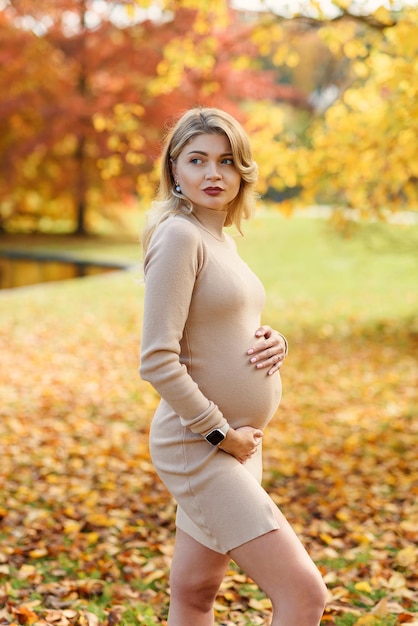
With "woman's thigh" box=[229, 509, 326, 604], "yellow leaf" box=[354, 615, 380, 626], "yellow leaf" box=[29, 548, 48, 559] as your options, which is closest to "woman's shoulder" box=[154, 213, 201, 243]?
"woman's thigh" box=[229, 509, 326, 604]

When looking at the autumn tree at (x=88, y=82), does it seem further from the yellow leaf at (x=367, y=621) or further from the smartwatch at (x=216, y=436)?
the smartwatch at (x=216, y=436)

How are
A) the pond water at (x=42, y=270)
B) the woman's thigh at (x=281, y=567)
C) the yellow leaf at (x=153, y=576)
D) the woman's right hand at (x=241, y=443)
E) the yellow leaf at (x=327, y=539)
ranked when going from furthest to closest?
the pond water at (x=42, y=270), the yellow leaf at (x=327, y=539), the yellow leaf at (x=153, y=576), the woman's right hand at (x=241, y=443), the woman's thigh at (x=281, y=567)

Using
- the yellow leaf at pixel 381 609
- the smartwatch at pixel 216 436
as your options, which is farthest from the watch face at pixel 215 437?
the yellow leaf at pixel 381 609

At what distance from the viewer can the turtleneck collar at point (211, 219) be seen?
2281 mm

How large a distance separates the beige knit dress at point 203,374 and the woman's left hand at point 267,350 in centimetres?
2

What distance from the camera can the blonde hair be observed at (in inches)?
88.2

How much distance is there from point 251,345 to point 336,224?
6.87 metres

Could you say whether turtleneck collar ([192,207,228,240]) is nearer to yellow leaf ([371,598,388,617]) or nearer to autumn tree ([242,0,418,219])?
yellow leaf ([371,598,388,617])

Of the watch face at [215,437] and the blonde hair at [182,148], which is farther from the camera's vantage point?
the blonde hair at [182,148]

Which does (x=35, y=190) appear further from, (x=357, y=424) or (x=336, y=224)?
(x=357, y=424)

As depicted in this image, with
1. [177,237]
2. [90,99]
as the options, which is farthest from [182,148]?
[90,99]

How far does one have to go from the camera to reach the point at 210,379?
2.18 metres

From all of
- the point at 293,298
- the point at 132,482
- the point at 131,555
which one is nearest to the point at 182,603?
the point at 131,555

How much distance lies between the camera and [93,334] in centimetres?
1020
